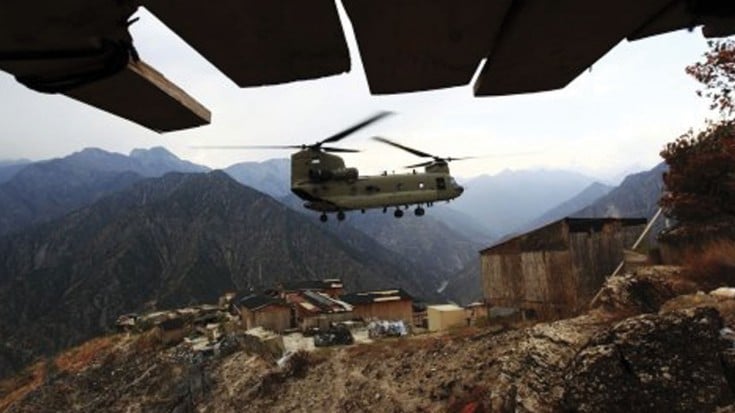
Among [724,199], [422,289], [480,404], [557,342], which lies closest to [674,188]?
[724,199]

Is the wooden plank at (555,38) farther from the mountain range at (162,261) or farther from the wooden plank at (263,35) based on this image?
the mountain range at (162,261)

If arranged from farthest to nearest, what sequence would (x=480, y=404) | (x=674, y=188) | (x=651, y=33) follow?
(x=674, y=188) < (x=480, y=404) < (x=651, y=33)

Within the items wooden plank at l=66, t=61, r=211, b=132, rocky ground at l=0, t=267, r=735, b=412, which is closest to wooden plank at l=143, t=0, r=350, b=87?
wooden plank at l=66, t=61, r=211, b=132

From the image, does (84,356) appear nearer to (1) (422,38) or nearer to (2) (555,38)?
(1) (422,38)

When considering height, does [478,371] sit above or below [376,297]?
below

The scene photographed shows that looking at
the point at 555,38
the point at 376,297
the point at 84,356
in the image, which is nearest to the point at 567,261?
the point at 555,38

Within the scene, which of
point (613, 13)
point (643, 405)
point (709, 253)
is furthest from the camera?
point (709, 253)

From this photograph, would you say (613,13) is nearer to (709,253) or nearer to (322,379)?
(709,253)

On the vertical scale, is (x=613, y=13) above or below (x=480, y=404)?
above
